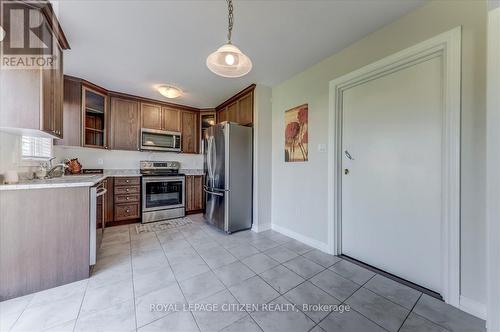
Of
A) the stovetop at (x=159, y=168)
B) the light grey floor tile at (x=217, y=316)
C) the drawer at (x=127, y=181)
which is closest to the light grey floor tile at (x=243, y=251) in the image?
the light grey floor tile at (x=217, y=316)

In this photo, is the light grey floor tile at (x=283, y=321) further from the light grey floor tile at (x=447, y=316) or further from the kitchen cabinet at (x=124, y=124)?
the kitchen cabinet at (x=124, y=124)

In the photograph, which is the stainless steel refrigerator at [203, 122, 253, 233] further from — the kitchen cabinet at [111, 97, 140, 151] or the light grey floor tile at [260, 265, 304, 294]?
the kitchen cabinet at [111, 97, 140, 151]

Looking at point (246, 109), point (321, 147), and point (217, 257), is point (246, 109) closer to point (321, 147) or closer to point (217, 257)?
point (321, 147)

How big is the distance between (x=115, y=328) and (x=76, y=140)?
290cm

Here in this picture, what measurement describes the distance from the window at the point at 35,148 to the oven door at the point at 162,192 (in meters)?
1.32

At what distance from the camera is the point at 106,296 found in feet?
5.09

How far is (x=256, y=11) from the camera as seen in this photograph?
63.6 inches

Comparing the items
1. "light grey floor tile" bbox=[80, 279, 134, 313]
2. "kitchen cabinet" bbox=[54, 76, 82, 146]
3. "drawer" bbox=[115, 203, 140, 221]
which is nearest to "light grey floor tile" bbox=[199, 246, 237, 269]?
"light grey floor tile" bbox=[80, 279, 134, 313]

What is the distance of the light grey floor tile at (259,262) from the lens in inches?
78.8

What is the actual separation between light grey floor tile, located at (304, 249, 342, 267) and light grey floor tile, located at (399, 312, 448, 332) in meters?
0.79

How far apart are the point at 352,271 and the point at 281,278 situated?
29.6 inches

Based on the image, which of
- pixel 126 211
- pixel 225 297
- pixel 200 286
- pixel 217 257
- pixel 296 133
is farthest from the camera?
pixel 126 211

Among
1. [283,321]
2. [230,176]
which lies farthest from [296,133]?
[283,321]

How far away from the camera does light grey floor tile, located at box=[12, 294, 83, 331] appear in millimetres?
1258
